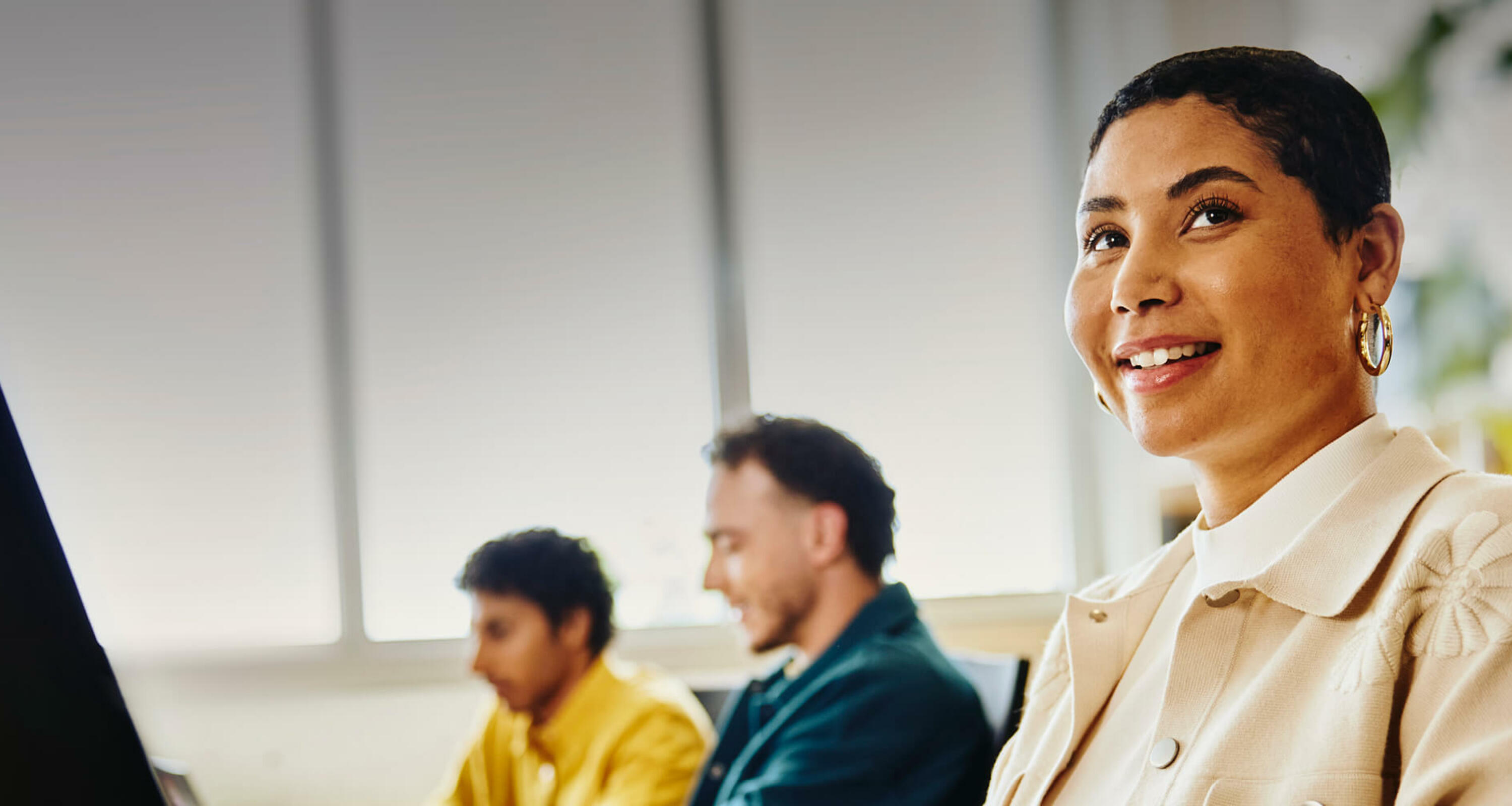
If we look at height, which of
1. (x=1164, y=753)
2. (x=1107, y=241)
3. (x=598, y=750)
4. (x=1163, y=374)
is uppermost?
(x=1107, y=241)

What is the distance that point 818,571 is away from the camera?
2068mm

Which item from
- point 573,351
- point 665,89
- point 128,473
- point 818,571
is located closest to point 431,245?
point 573,351

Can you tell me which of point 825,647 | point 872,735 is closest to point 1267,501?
point 872,735

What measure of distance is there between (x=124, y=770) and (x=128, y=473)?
11.4 feet

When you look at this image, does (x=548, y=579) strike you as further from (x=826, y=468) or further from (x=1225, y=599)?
(x=1225, y=599)

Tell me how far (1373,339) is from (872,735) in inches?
39.8

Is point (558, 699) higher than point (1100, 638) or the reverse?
the reverse

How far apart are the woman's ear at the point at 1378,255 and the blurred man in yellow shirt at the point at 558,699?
1546 mm

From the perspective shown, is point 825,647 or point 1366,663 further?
point 825,647

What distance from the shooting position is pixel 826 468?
213 centimetres

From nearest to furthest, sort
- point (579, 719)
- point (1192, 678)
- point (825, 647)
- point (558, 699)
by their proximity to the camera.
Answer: point (1192, 678)
point (825, 647)
point (579, 719)
point (558, 699)

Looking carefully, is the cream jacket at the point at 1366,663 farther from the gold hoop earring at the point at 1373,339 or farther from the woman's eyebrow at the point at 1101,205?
the woman's eyebrow at the point at 1101,205

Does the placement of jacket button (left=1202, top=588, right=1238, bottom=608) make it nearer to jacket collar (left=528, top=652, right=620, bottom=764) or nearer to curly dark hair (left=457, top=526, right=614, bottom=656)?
jacket collar (left=528, top=652, right=620, bottom=764)

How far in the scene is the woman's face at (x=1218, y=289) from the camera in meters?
0.87
